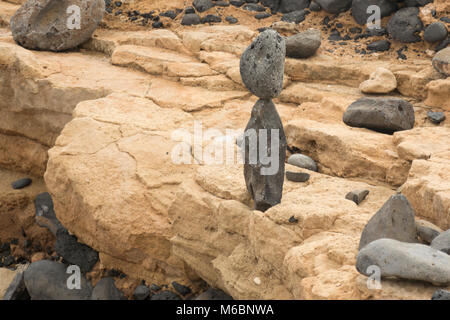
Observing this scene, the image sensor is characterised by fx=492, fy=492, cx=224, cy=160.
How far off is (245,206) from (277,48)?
1056 millimetres

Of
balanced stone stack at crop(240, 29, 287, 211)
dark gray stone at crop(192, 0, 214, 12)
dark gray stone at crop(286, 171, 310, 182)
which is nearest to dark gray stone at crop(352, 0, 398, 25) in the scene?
dark gray stone at crop(192, 0, 214, 12)

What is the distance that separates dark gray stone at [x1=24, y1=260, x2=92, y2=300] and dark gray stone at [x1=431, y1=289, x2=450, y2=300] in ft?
9.60

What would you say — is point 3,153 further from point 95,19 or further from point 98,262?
point 98,262

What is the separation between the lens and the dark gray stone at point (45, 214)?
5.34m

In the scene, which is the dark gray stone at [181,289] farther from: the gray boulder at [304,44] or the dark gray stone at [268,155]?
the gray boulder at [304,44]

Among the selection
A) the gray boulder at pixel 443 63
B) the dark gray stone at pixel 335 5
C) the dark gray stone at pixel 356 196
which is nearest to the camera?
the dark gray stone at pixel 356 196

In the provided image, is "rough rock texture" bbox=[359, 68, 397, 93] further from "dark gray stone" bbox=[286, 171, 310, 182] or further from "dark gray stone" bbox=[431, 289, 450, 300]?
"dark gray stone" bbox=[431, 289, 450, 300]

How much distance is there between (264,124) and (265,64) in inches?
15.4

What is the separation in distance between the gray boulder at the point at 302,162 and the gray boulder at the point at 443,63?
1.91 m

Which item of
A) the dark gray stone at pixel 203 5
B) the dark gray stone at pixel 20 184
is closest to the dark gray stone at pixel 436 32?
the dark gray stone at pixel 203 5

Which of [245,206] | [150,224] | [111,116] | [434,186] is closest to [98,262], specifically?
[150,224]

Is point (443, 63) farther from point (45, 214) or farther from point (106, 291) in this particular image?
point (45, 214)

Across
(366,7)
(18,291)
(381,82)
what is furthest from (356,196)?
(366,7)

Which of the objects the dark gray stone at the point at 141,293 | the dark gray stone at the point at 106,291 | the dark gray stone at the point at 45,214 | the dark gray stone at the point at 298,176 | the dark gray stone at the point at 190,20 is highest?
the dark gray stone at the point at 190,20
